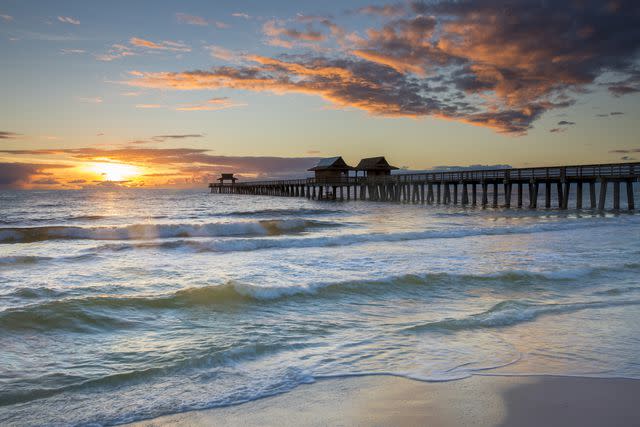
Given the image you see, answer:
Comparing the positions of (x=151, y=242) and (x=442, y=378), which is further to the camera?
(x=151, y=242)

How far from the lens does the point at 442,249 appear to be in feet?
53.1

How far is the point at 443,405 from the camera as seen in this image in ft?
13.7

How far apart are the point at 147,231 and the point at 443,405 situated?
2250 centimetres

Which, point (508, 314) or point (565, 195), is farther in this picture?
point (565, 195)

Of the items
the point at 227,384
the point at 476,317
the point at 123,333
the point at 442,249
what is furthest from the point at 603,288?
the point at 123,333

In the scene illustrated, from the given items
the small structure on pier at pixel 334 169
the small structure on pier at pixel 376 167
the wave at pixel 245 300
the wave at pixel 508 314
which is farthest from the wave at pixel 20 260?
the small structure on pier at pixel 376 167

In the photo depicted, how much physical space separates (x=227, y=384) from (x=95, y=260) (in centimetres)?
1079

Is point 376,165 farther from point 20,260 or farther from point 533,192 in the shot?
point 20,260

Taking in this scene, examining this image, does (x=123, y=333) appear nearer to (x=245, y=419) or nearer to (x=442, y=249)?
(x=245, y=419)

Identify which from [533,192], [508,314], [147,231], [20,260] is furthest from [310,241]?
[533,192]

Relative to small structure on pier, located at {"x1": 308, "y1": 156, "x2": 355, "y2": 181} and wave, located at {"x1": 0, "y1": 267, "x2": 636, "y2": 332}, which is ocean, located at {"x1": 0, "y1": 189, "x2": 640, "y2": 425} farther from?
small structure on pier, located at {"x1": 308, "y1": 156, "x2": 355, "y2": 181}

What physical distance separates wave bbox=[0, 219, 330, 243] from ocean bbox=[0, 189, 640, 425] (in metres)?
8.17

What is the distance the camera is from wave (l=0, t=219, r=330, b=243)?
22.3 meters

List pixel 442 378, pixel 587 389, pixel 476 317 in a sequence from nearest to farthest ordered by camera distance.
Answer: pixel 587 389 < pixel 442 378 < pixel 476 317
